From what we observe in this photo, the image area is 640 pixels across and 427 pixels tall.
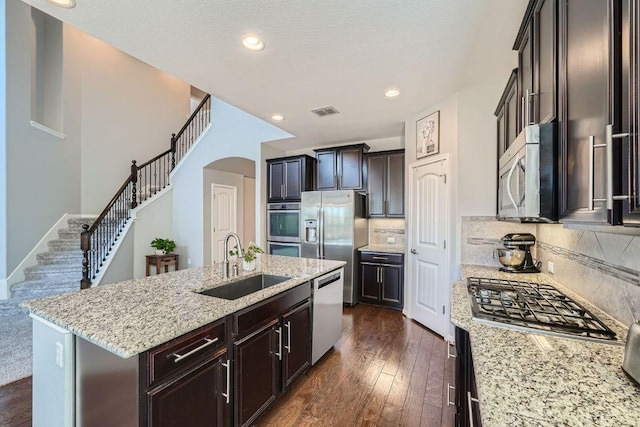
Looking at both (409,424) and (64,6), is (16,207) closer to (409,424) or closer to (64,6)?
(64,6)

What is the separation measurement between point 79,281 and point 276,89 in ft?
14.3

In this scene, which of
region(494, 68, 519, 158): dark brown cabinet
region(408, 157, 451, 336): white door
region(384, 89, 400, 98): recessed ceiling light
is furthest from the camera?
region(408, 157, 451, 336): white door

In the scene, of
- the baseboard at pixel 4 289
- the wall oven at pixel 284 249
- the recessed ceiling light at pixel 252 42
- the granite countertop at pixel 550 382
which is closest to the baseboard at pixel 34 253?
the baseboard at pixel 4 289

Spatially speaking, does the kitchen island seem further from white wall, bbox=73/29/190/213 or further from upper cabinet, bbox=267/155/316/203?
white wall, bbox=73/29/190/213

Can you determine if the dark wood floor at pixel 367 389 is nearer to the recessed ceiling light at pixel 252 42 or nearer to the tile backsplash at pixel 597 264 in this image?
the tile backsplash at pixel 597 264

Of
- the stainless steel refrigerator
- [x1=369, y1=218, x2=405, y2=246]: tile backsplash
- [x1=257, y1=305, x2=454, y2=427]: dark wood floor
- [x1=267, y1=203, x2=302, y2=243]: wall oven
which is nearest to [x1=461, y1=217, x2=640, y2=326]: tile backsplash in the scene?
[x1=257, y1=305, x2=454, y2=427]: dark wood floor

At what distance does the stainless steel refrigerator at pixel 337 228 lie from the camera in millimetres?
4379

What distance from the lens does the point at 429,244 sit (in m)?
3.47

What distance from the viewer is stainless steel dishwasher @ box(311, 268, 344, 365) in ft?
8.29

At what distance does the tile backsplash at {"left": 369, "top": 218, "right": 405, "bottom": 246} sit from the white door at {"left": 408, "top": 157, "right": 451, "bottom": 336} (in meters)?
0.98

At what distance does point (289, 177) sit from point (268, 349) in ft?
11.6

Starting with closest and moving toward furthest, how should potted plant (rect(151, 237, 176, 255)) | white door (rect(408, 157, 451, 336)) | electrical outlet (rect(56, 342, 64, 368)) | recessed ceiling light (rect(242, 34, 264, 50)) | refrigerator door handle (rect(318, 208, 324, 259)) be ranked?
electrical outlet (rect(56, 342, 64, 368)) < recessed ceiling light (rect(242, 34, 264, 50)) < white door (rect(408, 157, 451, 336)) < refrigerator door handle (rect(318, 208, 324, 259)) < potted plant (rect(151, 237, 176, 255))

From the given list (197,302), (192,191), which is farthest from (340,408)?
(192,191)

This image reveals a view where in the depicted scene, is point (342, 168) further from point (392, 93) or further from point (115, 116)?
point (115, 116)
